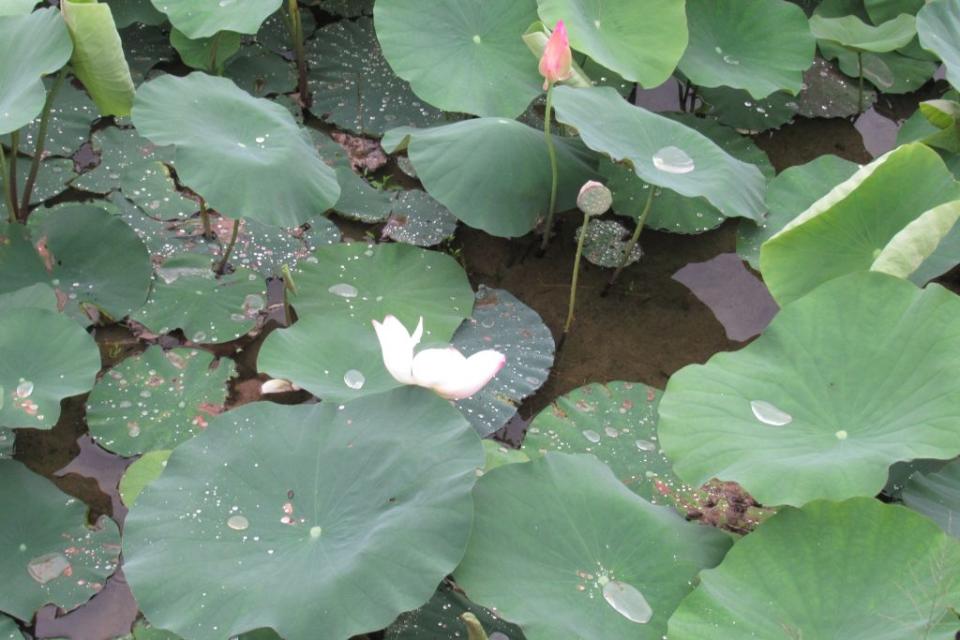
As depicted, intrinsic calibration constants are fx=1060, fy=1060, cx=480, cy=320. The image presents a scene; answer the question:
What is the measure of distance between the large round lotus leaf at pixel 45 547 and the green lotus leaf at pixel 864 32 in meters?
2.40

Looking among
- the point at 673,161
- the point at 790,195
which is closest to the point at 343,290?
the point at 673,161

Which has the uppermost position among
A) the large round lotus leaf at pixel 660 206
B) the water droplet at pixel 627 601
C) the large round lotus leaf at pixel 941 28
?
the large round lotus leaf at pixel 941 28

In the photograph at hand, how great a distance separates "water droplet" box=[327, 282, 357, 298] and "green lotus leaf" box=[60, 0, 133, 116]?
0.67 meters

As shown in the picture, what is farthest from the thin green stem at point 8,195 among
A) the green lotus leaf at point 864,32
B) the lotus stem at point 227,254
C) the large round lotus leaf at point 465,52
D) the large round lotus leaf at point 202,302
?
the green lotus leaf at point 864,32

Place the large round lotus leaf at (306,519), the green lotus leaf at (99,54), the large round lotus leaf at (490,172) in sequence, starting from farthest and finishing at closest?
the large round lotus leaf at (490,172) < the green lotus leaf at (99,54) < the large round lotus leaf at (306,519)

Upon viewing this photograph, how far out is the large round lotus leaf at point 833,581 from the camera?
1.67 m

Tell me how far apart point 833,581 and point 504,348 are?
3.32 ft

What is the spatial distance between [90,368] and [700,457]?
124cm

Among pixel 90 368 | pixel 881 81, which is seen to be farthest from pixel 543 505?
pixel 881 81

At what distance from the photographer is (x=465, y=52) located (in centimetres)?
287

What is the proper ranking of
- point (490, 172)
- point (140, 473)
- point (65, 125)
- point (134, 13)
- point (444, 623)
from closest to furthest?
1. point (444, 623)
2. point (140, 473)
3. point (490, 172)
4. point (65, 125)
5. point (134, 13)

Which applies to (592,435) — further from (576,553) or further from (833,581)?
(833,581)

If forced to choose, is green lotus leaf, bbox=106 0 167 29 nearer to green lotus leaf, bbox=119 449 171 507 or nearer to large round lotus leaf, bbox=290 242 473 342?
large round lotus leaf, bbox=290 242 473 342

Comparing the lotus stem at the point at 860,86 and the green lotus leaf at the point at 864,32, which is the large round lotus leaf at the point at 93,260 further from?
the lotus stem at the point at 860,86
